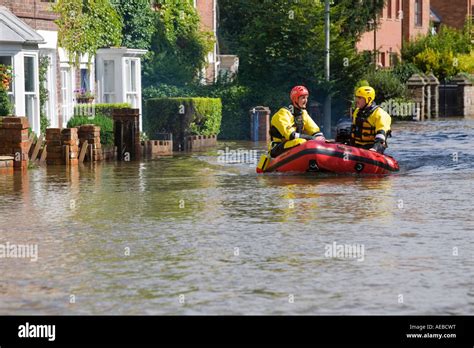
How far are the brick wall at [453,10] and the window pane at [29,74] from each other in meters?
59.7

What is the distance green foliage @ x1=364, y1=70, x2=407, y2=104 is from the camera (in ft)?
163

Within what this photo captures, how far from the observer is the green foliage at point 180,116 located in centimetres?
3400

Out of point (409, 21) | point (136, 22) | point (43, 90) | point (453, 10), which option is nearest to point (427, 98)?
point (136, 22)

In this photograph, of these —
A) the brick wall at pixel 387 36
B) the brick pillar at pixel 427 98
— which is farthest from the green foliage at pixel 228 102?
the brick wall at pixel 387 36

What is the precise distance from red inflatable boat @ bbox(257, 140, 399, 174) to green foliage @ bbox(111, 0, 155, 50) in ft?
55.4

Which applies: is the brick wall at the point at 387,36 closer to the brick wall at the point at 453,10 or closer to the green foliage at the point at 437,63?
the green foliage at the point at 437,63

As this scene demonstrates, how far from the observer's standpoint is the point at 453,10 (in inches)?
3435

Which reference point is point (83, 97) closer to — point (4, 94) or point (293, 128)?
point (4, 94)

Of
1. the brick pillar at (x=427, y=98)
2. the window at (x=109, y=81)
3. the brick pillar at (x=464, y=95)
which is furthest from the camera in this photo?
the brick pillar at (x=464, y=95)

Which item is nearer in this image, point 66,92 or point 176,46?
point 66,92

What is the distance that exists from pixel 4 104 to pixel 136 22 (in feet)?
40.9
